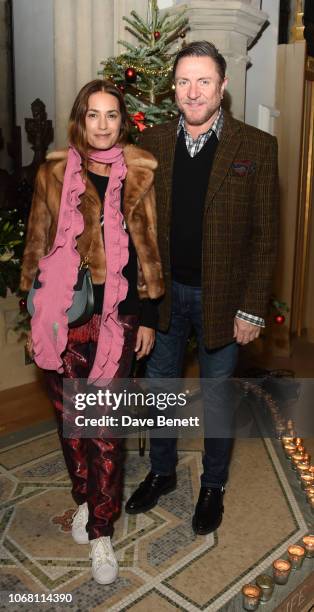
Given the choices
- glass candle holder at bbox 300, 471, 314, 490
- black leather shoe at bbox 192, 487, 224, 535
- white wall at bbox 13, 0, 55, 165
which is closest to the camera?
black leather shoe at bbox 192, 487, 224, 535

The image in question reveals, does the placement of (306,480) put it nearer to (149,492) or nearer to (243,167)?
(149,492)

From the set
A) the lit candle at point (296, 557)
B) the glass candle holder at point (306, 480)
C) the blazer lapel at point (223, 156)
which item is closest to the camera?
the blazer lapel at point (223, 156)

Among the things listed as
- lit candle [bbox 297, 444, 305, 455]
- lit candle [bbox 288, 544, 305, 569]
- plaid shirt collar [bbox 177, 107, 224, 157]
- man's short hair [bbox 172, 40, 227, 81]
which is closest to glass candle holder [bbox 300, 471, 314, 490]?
lit candle [bbox 297, 444, 305, 455]

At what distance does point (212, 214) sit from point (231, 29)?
2107mm

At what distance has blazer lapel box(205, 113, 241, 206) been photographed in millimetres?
2268

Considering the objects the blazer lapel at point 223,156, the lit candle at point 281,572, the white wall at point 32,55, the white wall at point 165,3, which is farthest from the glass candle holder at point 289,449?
the white wall at point 32,55

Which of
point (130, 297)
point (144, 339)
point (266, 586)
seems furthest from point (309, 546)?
point (130, 297)

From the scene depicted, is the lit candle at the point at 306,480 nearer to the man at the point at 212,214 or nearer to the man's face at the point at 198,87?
the man at the point at 212,214

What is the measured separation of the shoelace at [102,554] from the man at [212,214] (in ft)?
1.59

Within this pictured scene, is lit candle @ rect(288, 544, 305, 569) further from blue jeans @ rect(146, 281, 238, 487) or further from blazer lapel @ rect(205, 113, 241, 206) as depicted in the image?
blazer lapel @ rect(205, 113, 241, 206)

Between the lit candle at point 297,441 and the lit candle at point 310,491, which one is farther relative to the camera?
the lit candle at point 297,441

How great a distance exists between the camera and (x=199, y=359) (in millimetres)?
2627

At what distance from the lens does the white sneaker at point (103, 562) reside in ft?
7.42

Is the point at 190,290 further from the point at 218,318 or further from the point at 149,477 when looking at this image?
the point at 149,477
